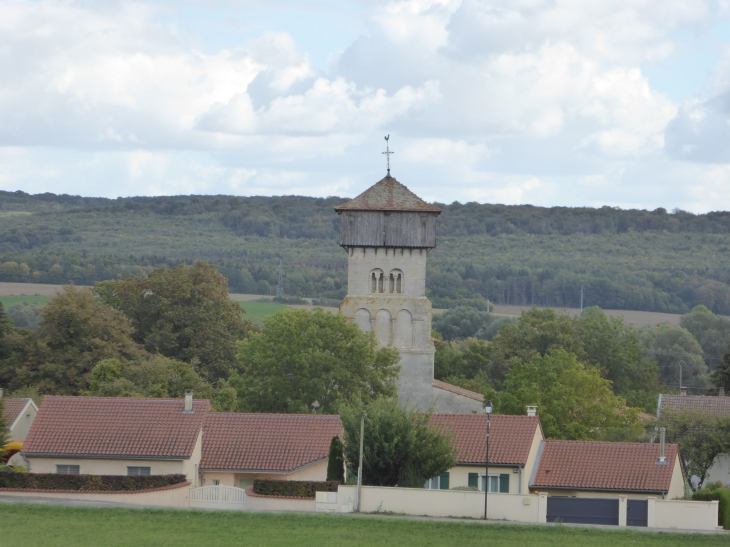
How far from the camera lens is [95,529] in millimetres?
34031

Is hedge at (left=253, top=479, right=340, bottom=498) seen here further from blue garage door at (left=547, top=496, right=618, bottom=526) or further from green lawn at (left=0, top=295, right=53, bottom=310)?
green lawn at (left=0, top=295, right=53, bottom=310)

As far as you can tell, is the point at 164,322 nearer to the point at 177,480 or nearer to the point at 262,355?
the point at 262,355

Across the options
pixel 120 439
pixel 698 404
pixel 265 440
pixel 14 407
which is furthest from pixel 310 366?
pixel 698 404

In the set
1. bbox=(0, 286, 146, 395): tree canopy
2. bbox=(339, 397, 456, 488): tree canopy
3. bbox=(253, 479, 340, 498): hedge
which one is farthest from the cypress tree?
bbox=(0, 286, 146, 395): tree canopy

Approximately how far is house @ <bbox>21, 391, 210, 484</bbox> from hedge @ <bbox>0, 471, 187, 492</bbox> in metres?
2.22

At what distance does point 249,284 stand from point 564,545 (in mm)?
156225

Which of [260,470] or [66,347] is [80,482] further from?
[66,347]

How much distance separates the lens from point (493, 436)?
44531 mm

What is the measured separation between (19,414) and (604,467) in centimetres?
2570

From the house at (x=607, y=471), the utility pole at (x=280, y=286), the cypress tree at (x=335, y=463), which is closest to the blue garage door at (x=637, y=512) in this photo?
the house at (x=607, y=471)

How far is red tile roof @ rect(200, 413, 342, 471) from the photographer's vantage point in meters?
42.7

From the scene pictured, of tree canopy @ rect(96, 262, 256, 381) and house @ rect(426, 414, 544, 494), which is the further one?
tree canopy @ rect(96, 262, 256, 381)

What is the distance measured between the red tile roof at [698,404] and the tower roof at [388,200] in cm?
1639

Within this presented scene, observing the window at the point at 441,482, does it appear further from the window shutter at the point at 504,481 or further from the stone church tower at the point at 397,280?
the stone church tower at the point at 397,280
